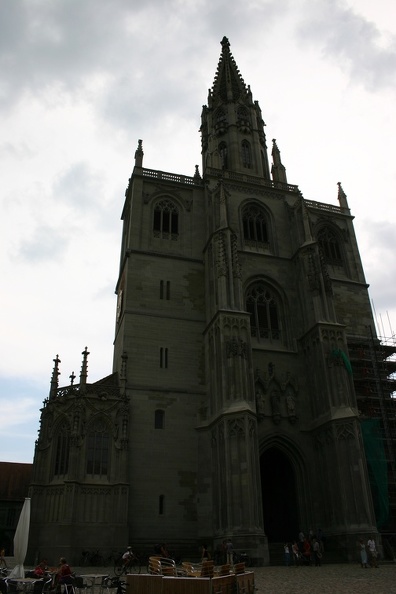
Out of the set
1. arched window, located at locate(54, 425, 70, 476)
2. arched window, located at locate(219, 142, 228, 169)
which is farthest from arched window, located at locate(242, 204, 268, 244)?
arched window, located at locate(54, 425, 70, 476)

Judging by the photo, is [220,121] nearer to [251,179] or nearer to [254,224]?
[251,179]

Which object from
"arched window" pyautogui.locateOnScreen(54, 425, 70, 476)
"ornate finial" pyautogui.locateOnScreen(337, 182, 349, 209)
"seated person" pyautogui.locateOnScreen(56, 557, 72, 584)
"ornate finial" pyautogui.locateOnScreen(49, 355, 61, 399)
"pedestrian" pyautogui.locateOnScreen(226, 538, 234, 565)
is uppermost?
"ornate finial" pyautogui.locateOnScreen(337, 182, 349, 209)

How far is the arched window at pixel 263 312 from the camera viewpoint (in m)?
29.7

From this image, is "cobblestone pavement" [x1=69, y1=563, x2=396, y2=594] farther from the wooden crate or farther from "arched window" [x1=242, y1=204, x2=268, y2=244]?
"arched window" [x1=242, y1=204, x2=268, y2=244]

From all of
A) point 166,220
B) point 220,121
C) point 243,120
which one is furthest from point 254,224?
point 220,121

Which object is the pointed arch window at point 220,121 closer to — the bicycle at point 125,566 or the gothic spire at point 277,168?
the gothic spire at point 277,168

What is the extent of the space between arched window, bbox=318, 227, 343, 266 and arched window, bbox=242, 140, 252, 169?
26.7 feet

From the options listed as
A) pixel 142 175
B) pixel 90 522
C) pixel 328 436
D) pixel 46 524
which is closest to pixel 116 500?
pixel 90 522

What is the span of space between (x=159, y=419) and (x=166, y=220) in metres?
13.4

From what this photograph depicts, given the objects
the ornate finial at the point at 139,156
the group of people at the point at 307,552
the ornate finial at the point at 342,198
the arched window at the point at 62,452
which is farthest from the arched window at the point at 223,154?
the group of people at the point at 307,552

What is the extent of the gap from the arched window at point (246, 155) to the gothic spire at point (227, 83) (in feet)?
15.7

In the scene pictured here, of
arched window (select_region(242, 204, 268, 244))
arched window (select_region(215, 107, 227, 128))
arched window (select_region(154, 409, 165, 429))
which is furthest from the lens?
arched window (select_region(215, 107, 227, 128))

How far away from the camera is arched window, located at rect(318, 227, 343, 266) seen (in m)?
35.0

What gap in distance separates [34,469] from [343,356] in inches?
655
